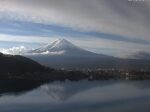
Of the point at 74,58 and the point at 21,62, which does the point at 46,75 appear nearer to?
the point at 21,62

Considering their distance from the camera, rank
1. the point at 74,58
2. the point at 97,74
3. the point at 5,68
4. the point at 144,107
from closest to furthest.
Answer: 1. the point at 144,107
2. the point at 5,68
3. the point at 97,74
4. the point at 74,58

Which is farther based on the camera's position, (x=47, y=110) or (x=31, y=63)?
(x=31, y=63)

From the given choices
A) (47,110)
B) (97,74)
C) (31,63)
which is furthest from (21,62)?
(47,110)

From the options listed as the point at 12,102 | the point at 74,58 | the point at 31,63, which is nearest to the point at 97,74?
the point at 31,63

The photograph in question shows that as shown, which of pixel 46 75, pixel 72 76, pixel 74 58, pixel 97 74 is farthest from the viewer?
pixel 74 58

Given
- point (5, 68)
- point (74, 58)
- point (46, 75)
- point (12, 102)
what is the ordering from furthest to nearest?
1. point (74, 58)
2. point (46, 75)
3. point (5, 68)
4. point (12, 102)

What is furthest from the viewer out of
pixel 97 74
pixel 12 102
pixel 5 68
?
pixel 97 74

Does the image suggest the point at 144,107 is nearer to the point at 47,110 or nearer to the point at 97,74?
the point at 47,110

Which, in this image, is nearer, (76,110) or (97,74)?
(76,110)
